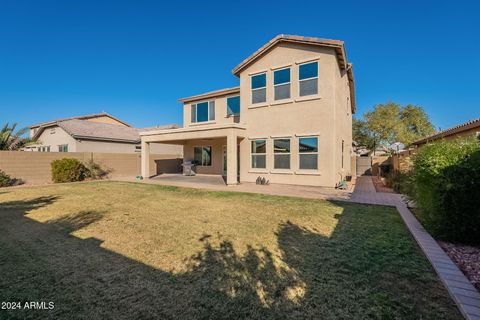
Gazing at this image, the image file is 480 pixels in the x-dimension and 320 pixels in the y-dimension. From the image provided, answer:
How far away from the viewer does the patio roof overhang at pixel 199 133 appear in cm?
1446

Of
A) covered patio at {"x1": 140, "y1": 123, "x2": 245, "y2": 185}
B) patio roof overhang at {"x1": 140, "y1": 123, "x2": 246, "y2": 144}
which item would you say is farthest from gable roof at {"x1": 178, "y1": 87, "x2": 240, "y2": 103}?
patio roof overhang at {"x1": 140, "y1": 123, "x2": 246, "y2": 144}

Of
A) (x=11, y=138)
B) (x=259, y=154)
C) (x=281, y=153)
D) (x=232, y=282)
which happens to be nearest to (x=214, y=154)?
(x=259, y=154)

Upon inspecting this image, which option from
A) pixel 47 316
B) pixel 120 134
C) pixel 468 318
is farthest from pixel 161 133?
pixel 468 318

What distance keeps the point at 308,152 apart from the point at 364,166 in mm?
14817

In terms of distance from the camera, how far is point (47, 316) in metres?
2.63

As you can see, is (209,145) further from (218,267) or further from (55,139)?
(218,267)

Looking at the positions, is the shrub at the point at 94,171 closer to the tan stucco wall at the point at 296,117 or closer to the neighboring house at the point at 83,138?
the neighboring house at the point at 83,138

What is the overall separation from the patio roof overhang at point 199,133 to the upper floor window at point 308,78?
4483 mm

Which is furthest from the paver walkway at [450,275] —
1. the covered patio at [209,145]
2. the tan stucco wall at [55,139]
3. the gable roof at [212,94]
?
the tan stucco wall at [55,139]

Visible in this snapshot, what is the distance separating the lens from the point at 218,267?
3.85 m

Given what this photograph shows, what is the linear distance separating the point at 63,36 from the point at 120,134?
11623mm

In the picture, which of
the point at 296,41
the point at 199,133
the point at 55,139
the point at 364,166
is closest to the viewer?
the point at 296,41

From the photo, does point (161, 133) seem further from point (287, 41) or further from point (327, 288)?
point (327, 288)

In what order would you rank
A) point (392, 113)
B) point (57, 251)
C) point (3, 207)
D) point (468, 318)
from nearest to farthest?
point (468, 318)
point (57, 251)
point (3, 207)
point (392, 113)
